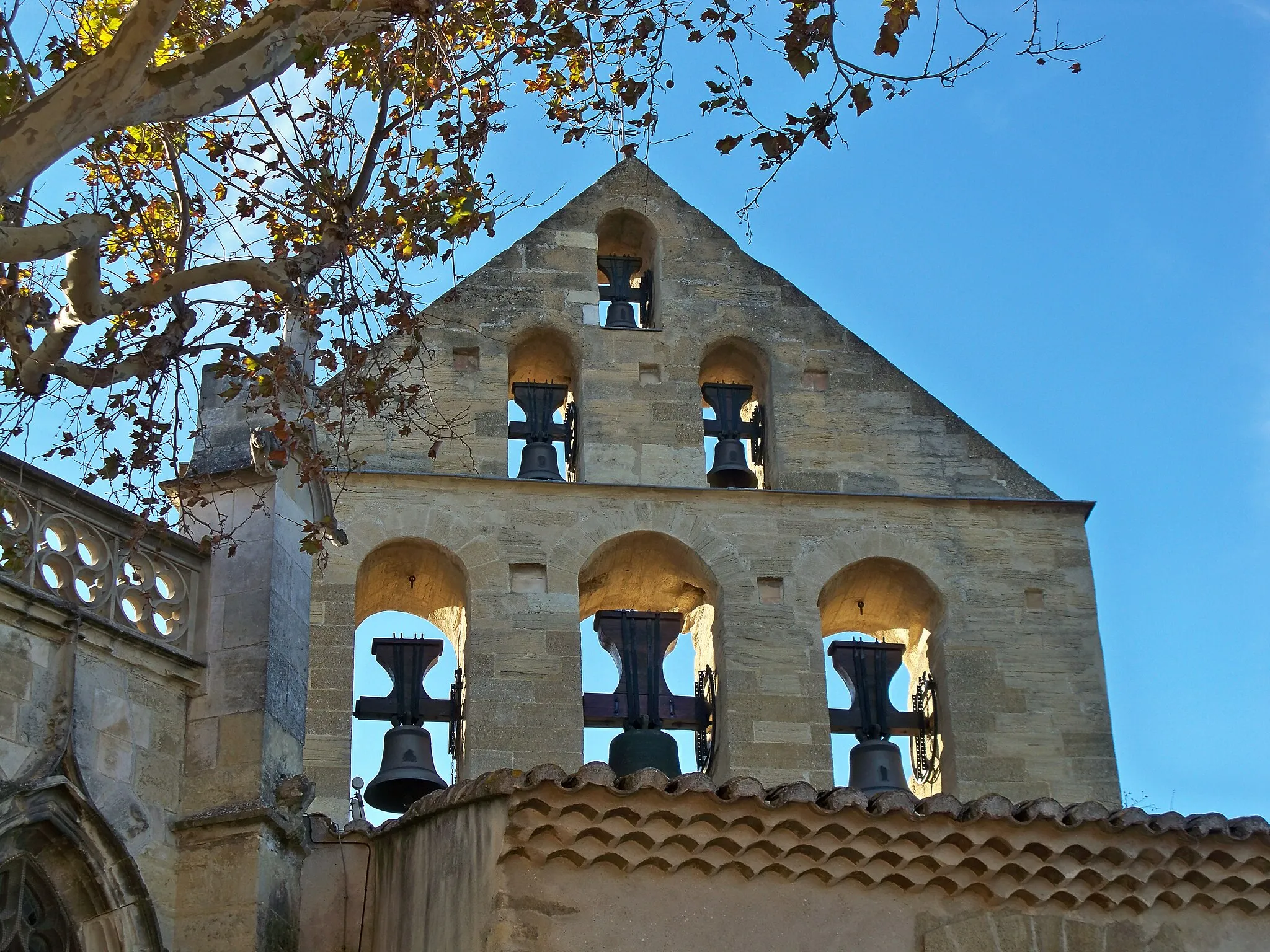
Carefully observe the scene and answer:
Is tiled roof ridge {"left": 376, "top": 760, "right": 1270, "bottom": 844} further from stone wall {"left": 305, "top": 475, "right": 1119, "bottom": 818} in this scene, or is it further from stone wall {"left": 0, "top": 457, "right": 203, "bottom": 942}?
stone wall {"left": 305, "top": 475, "right": 1119, "bottom": 818}

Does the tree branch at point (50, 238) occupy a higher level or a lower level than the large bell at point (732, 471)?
lower

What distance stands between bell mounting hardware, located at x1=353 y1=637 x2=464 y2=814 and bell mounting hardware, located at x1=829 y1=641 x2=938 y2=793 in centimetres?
236

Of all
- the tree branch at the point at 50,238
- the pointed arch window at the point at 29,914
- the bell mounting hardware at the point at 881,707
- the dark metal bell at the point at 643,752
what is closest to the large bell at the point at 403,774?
the dark metal bell at the point at 643,752

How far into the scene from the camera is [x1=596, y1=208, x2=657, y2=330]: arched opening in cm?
1580

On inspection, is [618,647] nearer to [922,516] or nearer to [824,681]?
[824,681]

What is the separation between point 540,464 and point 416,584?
3.69 ft

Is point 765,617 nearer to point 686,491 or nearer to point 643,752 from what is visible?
point 686,491

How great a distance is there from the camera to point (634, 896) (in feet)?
29.2

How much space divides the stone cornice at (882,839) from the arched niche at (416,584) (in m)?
4.41

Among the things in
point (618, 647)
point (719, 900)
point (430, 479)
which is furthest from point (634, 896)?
point (430, 479)

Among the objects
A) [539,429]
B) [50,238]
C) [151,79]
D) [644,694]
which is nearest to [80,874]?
[50,238]

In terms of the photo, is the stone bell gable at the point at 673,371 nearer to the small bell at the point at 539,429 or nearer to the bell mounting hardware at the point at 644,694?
the small bell at the point at 539,429

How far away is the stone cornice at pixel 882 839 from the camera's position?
8852mm

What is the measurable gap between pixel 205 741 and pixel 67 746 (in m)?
0.75
